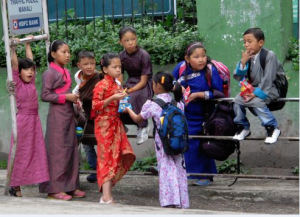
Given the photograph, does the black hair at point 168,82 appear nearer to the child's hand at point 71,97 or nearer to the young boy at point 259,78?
the young boy at point 259,78

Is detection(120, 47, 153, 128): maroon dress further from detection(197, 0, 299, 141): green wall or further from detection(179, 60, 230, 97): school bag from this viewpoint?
detection(197, 0, 299, 141): green wall

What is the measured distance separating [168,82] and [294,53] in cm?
227

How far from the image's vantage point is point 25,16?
7352 mm

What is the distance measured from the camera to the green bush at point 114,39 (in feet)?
27.7

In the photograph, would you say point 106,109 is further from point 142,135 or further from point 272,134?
point 272,134

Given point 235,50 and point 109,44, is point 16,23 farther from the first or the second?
point 235,50

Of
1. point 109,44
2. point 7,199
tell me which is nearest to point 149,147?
point 109,44

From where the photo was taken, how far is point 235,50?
8227mm

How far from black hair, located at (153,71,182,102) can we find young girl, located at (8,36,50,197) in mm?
1354

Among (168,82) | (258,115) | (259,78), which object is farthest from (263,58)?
(168,82)

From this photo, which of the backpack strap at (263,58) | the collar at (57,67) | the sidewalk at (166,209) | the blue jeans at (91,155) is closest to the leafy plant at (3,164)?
the sidewalk at (166,209)

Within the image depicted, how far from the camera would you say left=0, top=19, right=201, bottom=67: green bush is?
8.45 m

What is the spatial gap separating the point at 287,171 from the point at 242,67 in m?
1.92

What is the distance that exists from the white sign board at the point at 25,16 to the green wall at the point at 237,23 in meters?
1.92
